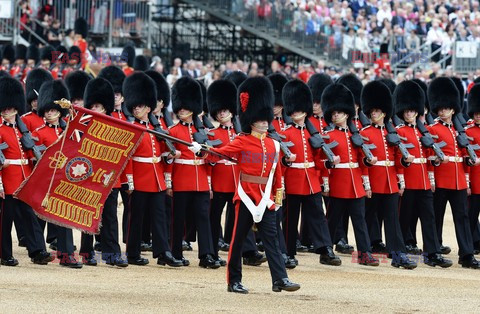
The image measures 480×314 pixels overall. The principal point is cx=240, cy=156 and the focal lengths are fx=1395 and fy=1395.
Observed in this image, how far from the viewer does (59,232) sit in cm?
1044

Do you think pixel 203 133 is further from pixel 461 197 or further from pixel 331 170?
pixel 461 197

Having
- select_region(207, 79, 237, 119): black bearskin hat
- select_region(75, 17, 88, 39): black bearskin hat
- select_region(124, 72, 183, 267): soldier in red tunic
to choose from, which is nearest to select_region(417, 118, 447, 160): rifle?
select_region(207, 79, 237, 119): black bearskin hat

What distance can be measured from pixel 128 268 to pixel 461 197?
287 cm

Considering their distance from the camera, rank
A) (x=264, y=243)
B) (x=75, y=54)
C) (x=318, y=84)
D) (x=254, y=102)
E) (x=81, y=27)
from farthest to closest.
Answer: (x=81, y=27) < (x=75, y=54) < (x=318, y=84) < (x=254, y=102) < (x=264, y=243)

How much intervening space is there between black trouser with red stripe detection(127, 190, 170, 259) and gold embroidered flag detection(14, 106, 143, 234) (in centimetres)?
96

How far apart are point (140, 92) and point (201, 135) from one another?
0.60 metres

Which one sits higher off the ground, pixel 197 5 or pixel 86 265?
pixel 197 5

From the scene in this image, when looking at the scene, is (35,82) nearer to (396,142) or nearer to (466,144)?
(396,142)

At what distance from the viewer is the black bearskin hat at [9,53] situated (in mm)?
19906

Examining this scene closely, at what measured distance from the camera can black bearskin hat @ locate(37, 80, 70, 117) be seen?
10.9 metres

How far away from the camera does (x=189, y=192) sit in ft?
35.3

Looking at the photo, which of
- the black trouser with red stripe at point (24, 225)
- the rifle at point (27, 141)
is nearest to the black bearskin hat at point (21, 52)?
the rifle at point (27, 141)

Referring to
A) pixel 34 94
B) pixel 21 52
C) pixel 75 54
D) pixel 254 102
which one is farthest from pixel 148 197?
pixel 21 52

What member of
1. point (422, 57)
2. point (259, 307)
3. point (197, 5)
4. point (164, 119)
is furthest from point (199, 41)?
point (259, 307)
